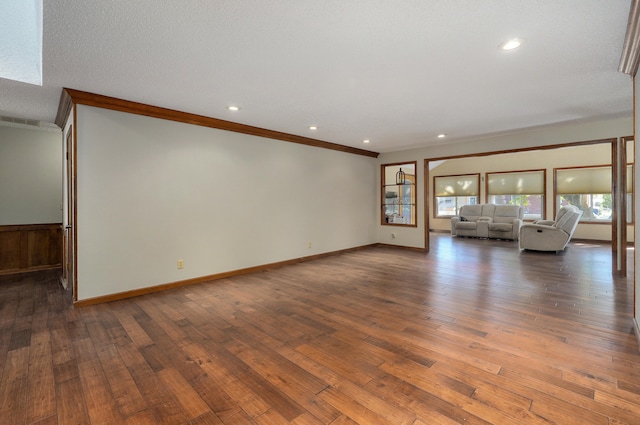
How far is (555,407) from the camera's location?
163 cm

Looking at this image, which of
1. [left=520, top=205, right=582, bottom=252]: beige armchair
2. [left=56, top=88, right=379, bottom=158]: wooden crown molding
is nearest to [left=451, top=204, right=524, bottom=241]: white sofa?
[left=520, top=205, right=582, bottom=252]: beige armchair

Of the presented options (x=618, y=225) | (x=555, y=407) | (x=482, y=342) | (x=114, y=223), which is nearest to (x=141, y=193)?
(x=114, y=223)

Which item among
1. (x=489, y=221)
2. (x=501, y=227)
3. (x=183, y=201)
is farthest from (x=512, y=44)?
(x=489, y=221)

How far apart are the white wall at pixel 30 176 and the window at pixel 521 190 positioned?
11482 millimetres

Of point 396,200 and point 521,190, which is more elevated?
point 521,190

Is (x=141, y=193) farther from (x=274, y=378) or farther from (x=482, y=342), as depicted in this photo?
(x=482, y=342)

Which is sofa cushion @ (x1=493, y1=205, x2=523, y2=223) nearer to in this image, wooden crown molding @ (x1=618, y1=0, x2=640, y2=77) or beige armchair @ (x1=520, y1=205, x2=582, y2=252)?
beige armchair @ (x1=520, y1=205, x2=582, y2=252)

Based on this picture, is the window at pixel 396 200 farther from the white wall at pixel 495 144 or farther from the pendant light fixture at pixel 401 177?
the white wall at pixel 495 144

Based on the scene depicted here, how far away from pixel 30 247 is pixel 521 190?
12133 millimetres

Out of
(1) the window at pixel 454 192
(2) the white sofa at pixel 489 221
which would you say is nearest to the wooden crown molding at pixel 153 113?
(2) the white sofa at pixel 489 221

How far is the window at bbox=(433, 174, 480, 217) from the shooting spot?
10.3 metres

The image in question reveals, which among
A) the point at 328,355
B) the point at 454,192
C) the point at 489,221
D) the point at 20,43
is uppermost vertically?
the point at 20,43

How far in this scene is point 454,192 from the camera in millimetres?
10734

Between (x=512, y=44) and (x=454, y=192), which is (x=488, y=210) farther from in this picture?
(x=512, y=44)
